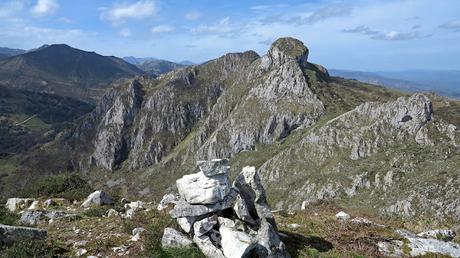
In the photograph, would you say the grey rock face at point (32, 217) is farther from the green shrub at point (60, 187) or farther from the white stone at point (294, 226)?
the white stone at point (294, 226)

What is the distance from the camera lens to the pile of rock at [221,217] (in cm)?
1906

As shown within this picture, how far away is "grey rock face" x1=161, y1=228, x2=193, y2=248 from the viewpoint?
19.9m

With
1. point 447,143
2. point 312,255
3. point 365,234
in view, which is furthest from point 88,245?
point 447,143

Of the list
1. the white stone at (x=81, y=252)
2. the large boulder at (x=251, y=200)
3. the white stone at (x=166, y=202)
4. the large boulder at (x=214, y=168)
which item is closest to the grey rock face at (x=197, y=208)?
the large boulder at (x=251, y=200)

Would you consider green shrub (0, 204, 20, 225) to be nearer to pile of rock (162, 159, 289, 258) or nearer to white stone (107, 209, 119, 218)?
white stone (107, 209, 119, 218)

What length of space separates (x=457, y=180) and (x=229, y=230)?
5813 inches

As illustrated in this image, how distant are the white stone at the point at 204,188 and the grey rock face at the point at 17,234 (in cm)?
760

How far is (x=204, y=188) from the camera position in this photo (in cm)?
2112

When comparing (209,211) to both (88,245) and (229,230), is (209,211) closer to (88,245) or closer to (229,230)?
(229,230)

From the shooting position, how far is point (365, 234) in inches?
944

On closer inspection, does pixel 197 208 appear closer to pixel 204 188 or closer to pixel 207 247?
pixel 204 188

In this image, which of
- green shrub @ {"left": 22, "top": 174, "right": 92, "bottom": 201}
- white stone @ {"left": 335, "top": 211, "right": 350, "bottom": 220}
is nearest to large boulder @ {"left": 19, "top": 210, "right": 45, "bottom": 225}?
green shrub @ {"left": 22, "top": 174, "right": 92, "bottom": 201}

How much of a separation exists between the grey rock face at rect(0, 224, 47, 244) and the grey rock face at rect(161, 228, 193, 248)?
6.86 m

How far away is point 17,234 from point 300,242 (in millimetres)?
13871
